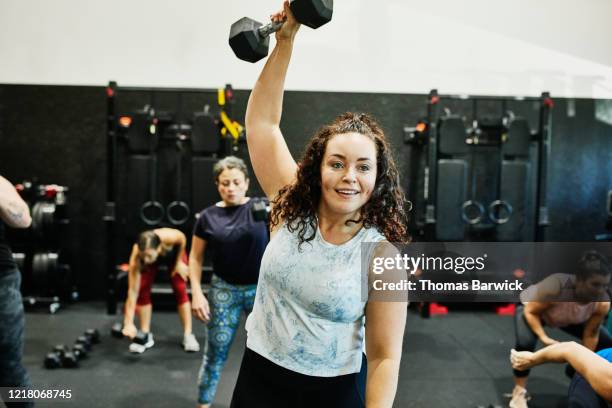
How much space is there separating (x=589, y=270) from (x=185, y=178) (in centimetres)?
381

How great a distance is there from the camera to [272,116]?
1204 mm

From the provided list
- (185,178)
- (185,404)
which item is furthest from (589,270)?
(185,178)

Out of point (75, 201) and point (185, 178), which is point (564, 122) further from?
point (75, 201)

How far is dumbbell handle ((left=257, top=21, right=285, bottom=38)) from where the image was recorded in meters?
1.18

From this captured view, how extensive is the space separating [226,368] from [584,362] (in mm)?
2382

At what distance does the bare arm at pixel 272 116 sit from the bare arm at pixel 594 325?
2.17 metres

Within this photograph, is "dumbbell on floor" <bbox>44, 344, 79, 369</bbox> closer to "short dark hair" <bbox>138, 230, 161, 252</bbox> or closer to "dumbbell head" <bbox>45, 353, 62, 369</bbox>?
"dumbbell head" <bbox>45, 353, 62, 369</bbox>

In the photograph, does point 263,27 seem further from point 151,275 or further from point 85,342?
point 85,342

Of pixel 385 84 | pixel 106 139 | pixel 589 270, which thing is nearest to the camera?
pixel 589 270

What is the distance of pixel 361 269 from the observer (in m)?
1.07

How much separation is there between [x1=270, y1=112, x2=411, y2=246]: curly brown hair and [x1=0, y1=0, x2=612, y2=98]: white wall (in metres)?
2.38

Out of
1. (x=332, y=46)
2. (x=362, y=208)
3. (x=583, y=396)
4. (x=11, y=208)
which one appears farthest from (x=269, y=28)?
(x=332, y=46)

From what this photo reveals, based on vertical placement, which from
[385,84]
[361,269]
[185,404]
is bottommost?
[185,404]

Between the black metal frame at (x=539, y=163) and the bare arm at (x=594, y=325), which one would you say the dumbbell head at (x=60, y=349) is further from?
the bare arm at (x=594, y=325)
